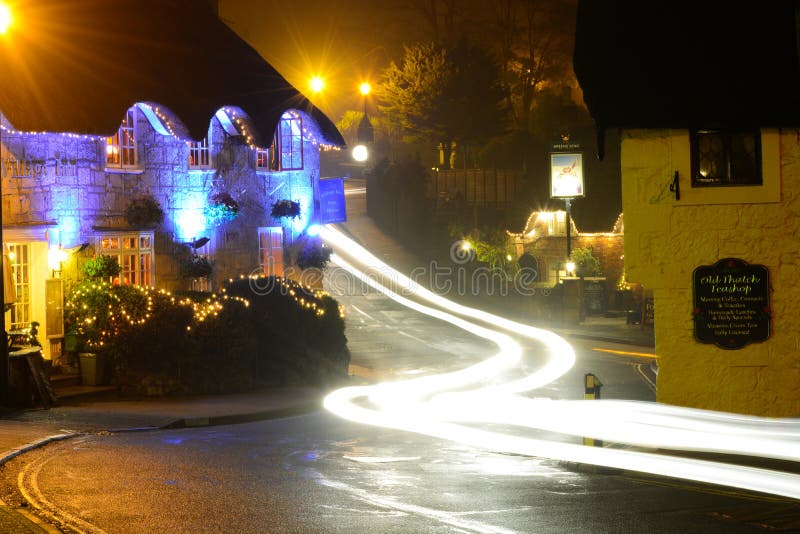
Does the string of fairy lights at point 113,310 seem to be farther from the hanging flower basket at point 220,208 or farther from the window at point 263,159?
the window at point 263,159

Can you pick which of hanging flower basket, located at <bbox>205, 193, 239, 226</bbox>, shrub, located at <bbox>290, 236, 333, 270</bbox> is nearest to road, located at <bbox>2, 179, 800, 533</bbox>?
hanging flower basket, located at <bbox>205, 193, 239, 226</bbox>

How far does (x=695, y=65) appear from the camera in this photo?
13797 mm

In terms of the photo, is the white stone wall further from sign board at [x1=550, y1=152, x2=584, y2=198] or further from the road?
sign board at [x1=550, y1=152, x2=584, y2=198]

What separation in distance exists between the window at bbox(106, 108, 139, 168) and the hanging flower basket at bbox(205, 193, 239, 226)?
2.22 m

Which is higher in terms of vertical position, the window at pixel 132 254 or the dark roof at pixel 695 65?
the dark roof at pixel 695 65

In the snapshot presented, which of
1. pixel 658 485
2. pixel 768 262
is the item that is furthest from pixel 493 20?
pixel 658 485

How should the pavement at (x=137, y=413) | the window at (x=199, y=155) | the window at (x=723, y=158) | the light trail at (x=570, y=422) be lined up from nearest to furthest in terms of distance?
the light trail at (x=570, y=422)
the window at (x=723, y=158)
the pavement at (x=137, y=413)
the window at (x=199, y=155)

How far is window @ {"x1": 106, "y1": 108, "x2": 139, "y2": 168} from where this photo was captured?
21.8 metres

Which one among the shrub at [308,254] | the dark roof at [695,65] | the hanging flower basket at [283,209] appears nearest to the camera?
the dark roof at [695,65]

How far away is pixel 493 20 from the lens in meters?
53.2

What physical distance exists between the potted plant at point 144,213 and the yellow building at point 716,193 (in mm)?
11573

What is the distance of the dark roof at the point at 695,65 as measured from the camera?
13500 mm

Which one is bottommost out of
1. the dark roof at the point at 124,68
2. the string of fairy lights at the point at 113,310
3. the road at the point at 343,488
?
the road at the point at 343,488

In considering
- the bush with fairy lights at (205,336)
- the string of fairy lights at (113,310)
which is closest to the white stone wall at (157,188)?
the string of fairy lights at (113,310)
